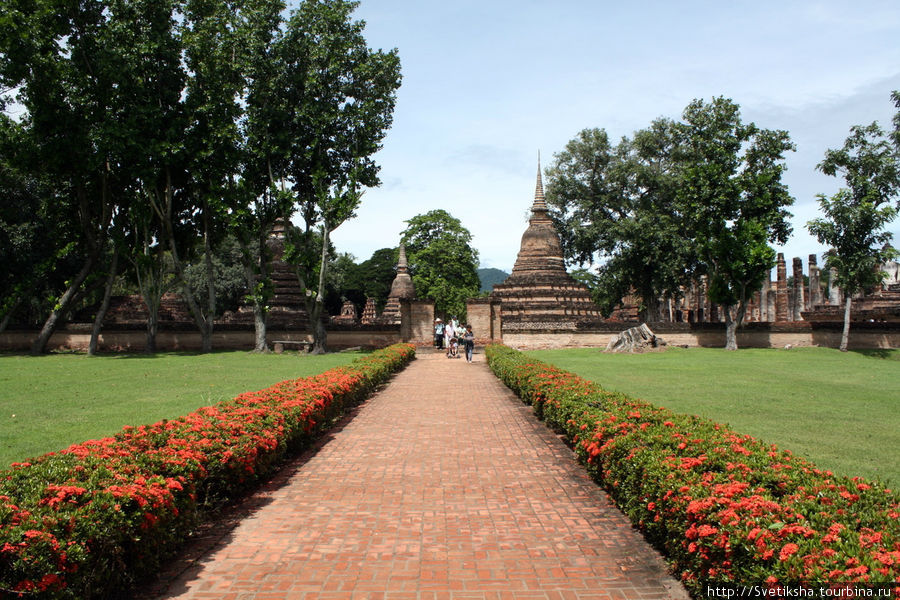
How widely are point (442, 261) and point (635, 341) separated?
27.5 m

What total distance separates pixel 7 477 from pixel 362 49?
26.8 metres

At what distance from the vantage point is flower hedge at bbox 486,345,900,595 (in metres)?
3.82

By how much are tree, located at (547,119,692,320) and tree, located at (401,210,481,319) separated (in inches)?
521

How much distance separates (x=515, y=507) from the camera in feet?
22.8

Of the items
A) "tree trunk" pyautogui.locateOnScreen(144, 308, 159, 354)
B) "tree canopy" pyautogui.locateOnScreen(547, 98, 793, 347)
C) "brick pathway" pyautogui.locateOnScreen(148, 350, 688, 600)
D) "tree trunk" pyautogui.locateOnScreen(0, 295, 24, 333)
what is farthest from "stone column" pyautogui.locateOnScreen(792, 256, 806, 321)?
"tree trunk" pyautogui.locateOnScreen(0, 295, 24, 333)

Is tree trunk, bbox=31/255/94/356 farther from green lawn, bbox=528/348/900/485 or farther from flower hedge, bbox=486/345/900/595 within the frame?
flower hedge, bbox=486/345/900/595

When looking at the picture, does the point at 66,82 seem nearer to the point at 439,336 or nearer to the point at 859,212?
the point at 439,336

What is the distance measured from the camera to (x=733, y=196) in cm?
3309

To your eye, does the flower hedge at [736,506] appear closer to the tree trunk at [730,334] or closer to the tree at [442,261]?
the tree trunk at [730,334]

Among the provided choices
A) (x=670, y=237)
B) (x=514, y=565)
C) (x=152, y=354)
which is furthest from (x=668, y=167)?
(x=514, y=565)

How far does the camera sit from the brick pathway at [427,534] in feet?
16.4

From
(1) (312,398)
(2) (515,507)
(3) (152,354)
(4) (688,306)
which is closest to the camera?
(2) (515,507)

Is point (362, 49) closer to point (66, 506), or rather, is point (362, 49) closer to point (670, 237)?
point (670, 237)

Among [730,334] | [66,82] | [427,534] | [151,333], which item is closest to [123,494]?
[427,534]
